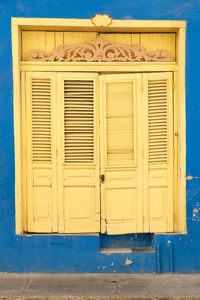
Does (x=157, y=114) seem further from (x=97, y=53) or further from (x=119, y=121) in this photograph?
(x=97, y=53)

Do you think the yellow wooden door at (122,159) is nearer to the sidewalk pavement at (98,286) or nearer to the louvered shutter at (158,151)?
the louvered shutter at (158,151)

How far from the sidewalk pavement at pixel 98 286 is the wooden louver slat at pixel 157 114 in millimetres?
1582

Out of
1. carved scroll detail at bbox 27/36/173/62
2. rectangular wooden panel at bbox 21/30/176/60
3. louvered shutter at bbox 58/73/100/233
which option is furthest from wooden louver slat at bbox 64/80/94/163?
rectangular wooden panel at bbox 21/30/176/60

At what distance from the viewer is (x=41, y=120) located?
202 inches

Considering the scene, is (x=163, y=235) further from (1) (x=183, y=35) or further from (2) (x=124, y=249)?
(1) (x=183, y=35)

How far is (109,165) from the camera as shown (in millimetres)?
5172

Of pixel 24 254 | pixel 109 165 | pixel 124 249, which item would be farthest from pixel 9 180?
pixel 124 249

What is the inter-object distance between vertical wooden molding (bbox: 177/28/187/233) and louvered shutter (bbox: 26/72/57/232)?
1663 millimetres

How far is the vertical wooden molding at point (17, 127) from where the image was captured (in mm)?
4965

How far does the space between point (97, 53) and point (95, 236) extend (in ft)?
7.98

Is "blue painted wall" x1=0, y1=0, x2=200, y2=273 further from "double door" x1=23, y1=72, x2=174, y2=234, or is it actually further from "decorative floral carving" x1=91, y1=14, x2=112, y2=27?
"double door" x1=23, y1=72, x2=174, y2=234

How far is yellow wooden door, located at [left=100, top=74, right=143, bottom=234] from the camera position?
5.16 metres

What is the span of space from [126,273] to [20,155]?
2.09m

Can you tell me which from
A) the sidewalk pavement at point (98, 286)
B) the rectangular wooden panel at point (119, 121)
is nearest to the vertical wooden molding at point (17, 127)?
the sidewalk pavement at point (98, 286)
